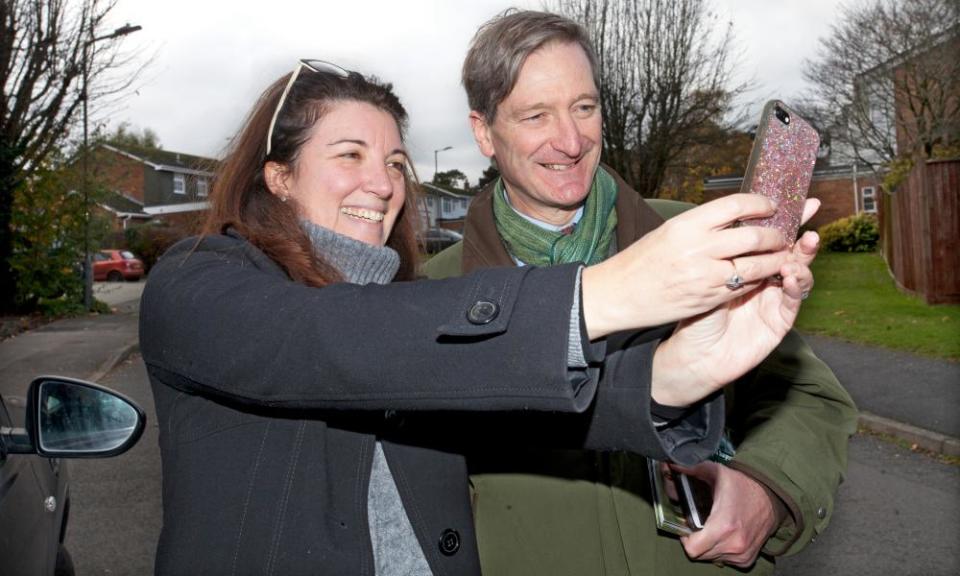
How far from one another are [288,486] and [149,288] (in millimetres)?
459

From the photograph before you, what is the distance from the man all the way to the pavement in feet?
18.5

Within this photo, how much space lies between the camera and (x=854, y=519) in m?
5.78

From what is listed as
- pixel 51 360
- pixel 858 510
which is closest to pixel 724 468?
pixel 858 510

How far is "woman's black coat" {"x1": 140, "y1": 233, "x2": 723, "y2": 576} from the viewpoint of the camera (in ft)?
3.71

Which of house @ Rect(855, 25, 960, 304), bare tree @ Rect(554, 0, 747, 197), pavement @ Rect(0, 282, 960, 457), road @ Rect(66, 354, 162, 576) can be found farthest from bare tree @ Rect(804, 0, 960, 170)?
road @ Rect(66, 354, 162, 576)

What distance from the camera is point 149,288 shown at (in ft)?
5.02

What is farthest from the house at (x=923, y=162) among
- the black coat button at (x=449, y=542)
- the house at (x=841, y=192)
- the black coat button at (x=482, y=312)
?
the house at (x=841, y=192)

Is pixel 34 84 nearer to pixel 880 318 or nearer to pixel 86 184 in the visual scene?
pixel 86 184

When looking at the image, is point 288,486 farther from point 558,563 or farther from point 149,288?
point 558,563

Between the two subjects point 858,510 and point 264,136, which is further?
point 858,510

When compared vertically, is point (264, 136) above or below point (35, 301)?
above

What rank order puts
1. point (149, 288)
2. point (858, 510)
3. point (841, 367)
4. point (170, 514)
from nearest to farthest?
1. point (149, 288)
2. point (170, 514)
3. point (858, 510)
4. point (841, 367)

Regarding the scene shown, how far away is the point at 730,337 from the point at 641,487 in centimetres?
100

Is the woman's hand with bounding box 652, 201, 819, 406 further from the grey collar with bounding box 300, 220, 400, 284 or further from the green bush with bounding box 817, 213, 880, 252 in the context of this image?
the green bush with bounding box 817, 213, 880, 252
